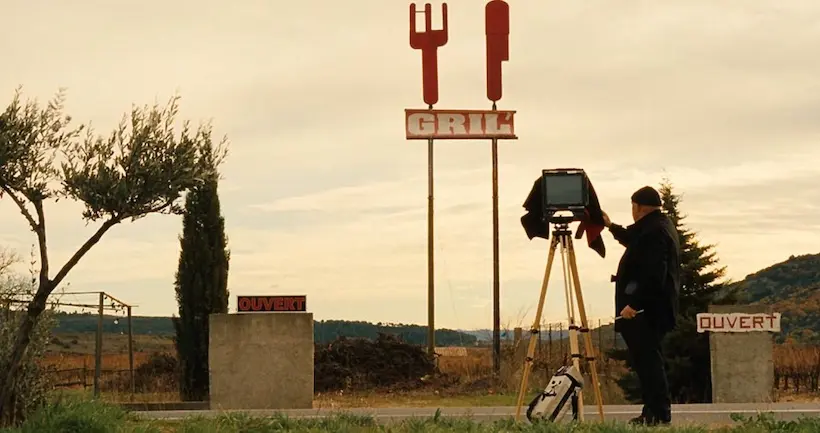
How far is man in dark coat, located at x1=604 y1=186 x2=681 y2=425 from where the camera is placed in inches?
449

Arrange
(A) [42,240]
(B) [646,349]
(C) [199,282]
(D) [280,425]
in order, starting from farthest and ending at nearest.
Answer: (C) [199,282], (A) [42,240], (D) [280,425], (B) [646,349]

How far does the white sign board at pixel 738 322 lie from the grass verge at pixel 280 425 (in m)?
7.35

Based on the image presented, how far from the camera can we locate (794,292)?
337 feet

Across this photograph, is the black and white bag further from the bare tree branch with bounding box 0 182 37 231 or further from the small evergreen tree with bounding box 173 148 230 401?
the small evergreen tree with bounding box 173 148 230 401

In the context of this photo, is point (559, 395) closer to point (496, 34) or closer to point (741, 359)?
point (741, 359)

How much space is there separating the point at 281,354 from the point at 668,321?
936 cm

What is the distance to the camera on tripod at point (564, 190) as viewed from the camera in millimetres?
11312

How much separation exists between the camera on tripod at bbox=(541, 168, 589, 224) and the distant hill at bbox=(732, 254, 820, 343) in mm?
67601

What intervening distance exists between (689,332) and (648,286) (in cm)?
1344

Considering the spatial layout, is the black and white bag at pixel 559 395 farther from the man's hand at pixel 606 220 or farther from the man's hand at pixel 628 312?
the man's hand at pixel 606 220

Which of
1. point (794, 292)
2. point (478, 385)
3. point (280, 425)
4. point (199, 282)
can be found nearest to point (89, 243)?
point (280, 425)

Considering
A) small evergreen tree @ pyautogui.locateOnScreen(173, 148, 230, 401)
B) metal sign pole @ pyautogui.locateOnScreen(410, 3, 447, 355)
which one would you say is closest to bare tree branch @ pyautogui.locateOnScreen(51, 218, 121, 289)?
small evergreen tree @ pyautogui.locateOnScreen(173, 148, 230, 401)

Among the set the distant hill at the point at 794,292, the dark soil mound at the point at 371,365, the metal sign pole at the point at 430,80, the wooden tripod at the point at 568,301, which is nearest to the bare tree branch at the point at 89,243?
the wooden tripod at the point at 568,301

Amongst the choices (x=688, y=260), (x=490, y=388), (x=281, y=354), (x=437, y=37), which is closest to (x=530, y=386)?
(x=490, y=388)
